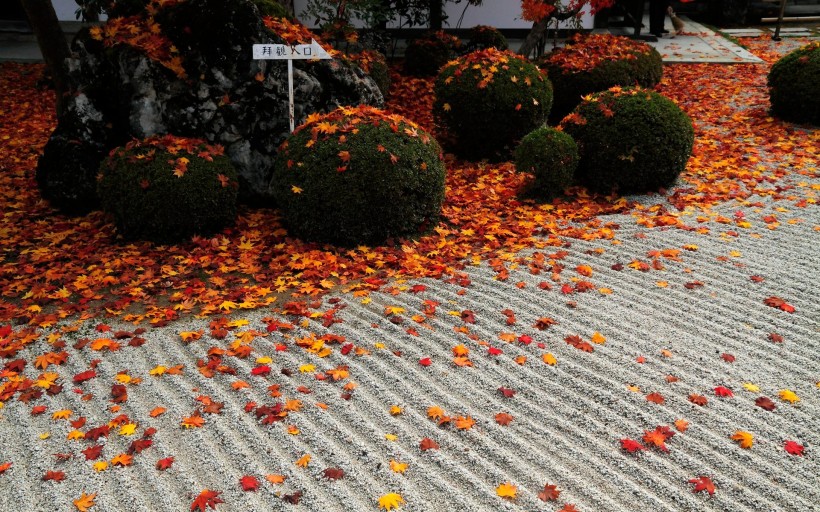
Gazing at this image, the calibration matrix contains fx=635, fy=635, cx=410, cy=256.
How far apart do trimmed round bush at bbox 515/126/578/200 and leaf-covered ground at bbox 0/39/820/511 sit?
13.7 inches

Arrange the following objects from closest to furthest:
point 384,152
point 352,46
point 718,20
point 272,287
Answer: point 272,287 < point 384,152 < point 352,46 < point 718,20

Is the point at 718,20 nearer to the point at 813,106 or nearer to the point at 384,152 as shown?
the point at 813,106

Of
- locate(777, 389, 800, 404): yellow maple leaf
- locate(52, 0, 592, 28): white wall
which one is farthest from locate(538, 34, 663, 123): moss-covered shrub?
locate(777, 389, 800, 404): yellow maple leaf

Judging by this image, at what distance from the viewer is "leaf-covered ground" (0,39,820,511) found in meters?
3.45

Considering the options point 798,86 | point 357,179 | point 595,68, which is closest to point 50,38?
point 357,179

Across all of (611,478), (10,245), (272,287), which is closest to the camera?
(611,478)

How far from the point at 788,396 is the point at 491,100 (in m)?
5.33

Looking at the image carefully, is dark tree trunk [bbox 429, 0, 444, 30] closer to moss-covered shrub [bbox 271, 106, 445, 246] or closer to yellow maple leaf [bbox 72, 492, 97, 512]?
moss-covered shrub [bbox 271, 106, 445, 246]

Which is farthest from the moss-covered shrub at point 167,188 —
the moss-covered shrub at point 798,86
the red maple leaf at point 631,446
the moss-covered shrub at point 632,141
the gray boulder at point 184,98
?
the moss-covered shrub at point 798,86

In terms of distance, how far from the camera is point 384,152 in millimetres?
5973

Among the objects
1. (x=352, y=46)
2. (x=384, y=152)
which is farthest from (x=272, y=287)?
(x=352, y=46)

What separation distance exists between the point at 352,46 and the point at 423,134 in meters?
5.51

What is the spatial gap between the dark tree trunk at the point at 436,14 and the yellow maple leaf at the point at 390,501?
11.8 metres

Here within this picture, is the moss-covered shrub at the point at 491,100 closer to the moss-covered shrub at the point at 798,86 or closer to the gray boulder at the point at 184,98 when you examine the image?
the gray boulder at the point at 184,98
